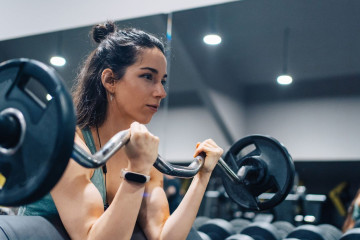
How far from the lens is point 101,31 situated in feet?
A: 5.31

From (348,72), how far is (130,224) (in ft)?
7.02

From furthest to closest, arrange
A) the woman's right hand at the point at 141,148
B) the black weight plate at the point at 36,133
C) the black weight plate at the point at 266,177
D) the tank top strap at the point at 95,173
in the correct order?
1. the black weight plate at the point at 266,177
2. the tank top strap at the point at 95,173
3. the woman's right hand at the point at 141,148
4. the black weight plate at the point at 36,133

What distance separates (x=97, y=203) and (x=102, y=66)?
56 cm

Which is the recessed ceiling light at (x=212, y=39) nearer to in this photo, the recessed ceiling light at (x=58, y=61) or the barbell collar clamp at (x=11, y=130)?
the recessed ceiling light at (x=58, y=61)

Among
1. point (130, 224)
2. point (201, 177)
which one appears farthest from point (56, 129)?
point (201, 177)

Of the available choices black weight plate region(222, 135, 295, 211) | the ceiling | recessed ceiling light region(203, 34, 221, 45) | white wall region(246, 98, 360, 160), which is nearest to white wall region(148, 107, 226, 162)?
the ceiling

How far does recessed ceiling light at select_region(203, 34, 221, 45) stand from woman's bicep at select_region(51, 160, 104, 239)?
84.8 inches

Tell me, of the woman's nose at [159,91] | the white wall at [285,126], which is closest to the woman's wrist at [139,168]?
the woman's nose at [159,91]

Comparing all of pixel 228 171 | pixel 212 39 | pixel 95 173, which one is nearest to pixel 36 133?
pixel 95 173

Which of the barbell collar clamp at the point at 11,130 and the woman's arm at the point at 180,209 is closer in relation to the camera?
the barbell collar clamp at the point at 11,130

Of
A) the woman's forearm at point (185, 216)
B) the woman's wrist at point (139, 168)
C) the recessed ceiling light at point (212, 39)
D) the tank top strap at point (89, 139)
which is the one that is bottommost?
the woman's forearm at point (185, 216)

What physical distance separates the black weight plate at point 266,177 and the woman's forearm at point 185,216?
275mm

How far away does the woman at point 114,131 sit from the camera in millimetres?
1132

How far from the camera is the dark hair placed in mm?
1421
